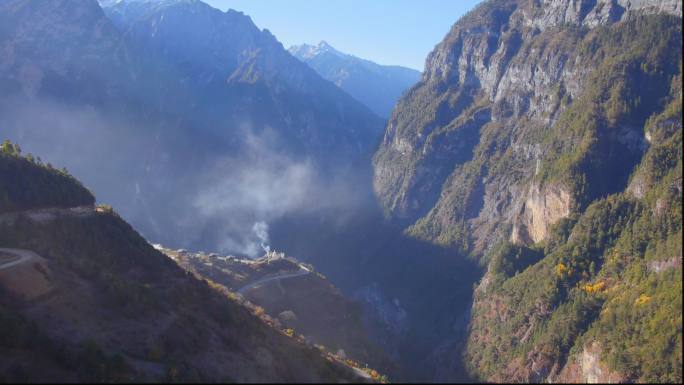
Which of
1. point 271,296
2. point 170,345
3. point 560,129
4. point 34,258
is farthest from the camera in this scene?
point 560,129

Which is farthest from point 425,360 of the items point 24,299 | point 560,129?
point 24,299

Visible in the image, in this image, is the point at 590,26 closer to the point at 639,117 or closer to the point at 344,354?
the point at 639,117

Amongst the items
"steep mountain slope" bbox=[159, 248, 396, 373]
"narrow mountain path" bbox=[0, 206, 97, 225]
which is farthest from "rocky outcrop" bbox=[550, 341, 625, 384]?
"narrow mountain path" bbox=[0, 206, 97, 225]

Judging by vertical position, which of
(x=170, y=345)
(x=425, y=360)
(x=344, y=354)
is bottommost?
(x=425, y=360)

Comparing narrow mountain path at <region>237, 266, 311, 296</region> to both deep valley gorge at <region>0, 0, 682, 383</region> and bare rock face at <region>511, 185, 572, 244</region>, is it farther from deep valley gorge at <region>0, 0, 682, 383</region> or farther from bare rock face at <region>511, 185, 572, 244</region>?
bare rock face at <region>511, 185, 572, 244</region>

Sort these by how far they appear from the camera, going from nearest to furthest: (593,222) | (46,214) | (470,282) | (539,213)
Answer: (46,214), (593,222), (539,213), (470,282)

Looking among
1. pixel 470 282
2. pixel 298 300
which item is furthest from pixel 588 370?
pixel 470 282

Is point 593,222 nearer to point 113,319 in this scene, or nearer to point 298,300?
point 298,300
